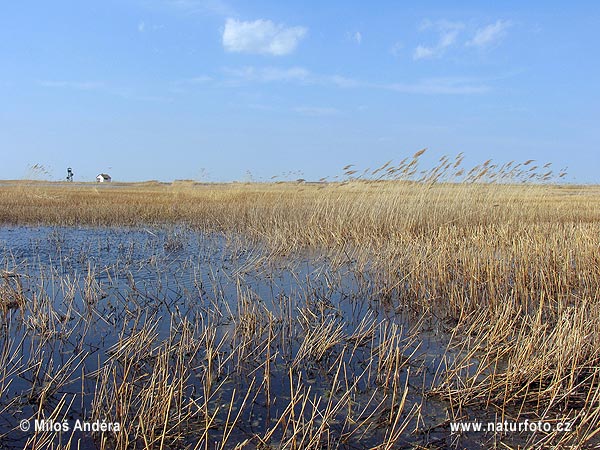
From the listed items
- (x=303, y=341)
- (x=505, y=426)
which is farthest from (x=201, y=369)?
(x=505, y=426)

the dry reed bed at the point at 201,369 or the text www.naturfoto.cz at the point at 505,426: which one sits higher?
the dry reed bed at the point at 201,369

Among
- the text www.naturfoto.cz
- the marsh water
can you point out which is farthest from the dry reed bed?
the text www.naturfoto.cz

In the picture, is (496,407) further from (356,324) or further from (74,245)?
(74,245)

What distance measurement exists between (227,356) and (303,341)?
0.58m

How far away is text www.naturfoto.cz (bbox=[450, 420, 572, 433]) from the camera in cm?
221

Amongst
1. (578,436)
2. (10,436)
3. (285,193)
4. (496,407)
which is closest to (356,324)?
(496,407)

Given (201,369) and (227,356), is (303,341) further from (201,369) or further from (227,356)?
(201,369)

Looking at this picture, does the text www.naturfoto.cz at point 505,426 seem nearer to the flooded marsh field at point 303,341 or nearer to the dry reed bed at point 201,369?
the flooded marsh field at point 303,341

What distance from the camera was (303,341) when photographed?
3.23 m

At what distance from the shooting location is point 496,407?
2385 millimetres

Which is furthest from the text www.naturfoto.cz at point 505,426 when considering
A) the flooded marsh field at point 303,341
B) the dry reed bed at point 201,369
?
the dry reed bed at point 201,369

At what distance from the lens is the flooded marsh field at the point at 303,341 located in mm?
2184

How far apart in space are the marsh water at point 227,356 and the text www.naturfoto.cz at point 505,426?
0.07 m

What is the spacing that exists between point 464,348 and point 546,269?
2.13 m
